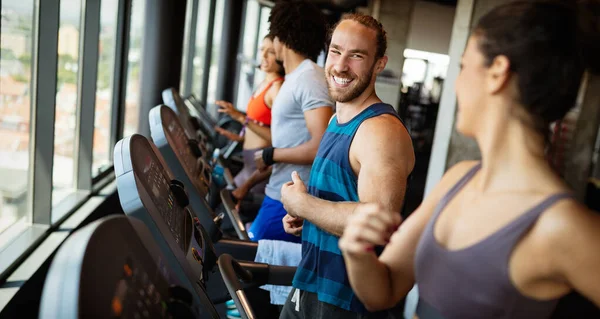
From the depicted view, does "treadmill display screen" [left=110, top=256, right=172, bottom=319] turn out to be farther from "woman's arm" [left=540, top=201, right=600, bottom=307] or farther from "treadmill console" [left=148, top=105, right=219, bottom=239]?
"treadmill console" [left=148, top=105, right=219, bottom=239]

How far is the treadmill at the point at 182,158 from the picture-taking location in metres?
2.14

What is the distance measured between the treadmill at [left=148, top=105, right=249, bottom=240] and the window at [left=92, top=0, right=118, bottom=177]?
5.93ft

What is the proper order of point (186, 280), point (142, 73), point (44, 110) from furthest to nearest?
point (142, 73)
point (44, 110)
point (186, 280)

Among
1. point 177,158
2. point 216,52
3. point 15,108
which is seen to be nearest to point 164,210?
point 177,158

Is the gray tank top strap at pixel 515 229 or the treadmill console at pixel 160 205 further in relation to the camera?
the treadmill console at pixel 160 205

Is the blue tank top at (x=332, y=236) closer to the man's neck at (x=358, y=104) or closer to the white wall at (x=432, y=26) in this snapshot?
the man's neck at (x=358, y=104)

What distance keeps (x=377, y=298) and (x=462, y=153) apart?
3597 millimetres

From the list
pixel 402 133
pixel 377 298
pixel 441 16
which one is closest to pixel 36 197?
pixel 402 133

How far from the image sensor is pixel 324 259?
1646 mm

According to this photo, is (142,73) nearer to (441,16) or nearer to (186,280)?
(186,280)

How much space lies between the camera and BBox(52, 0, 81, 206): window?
144 inches

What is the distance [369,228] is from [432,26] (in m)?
15.9

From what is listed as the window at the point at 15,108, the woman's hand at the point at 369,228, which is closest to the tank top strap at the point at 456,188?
the woman's hand at the point at 369,228

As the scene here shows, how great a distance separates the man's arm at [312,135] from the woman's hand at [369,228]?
1517 mm
